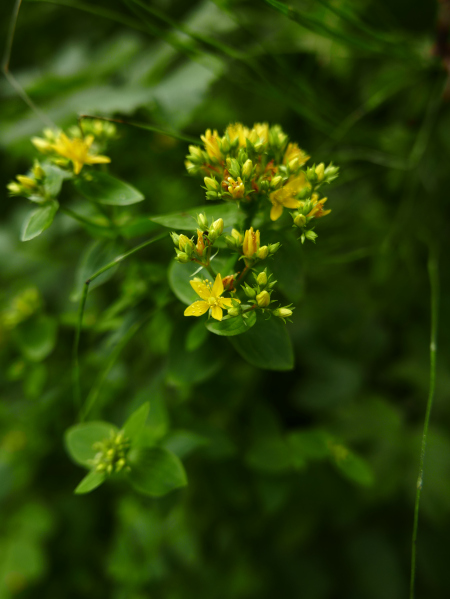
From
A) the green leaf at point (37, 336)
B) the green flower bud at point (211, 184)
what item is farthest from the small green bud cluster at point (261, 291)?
the green leaf at point (37, 336)

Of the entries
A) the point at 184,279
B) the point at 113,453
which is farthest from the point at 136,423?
the point at 184,279

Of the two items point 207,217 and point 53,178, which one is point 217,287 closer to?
point 207,217

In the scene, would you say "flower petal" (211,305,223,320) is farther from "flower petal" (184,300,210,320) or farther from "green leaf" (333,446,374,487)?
"green leaf" (333,446,374,487)

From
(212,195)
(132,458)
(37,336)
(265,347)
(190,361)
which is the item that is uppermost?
(212,195)

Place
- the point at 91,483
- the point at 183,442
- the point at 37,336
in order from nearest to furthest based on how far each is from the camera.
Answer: the point at 91,483 → the point at 183,442 → the point at 37,336

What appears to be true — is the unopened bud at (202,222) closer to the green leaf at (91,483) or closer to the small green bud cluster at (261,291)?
the small green bud cluster at (261,291)

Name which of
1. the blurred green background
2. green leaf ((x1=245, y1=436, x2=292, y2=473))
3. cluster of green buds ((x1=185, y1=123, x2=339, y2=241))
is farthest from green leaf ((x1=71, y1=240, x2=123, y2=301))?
green leaf ((x1=245, y1=436, x2=292, y2=473))

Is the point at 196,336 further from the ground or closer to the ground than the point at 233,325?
closer to the ground
